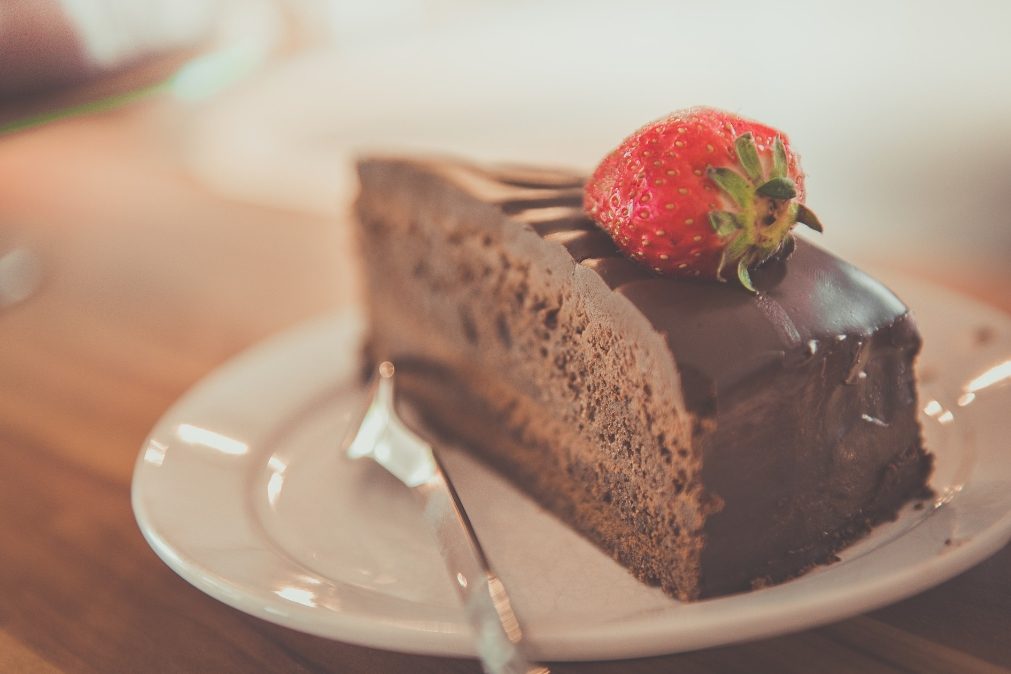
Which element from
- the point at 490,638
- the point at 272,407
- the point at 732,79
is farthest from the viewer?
the point at 732,79

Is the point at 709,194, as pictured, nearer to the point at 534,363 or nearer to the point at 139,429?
the point at 534,363

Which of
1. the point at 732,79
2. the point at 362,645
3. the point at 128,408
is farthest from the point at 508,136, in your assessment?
the point at 362,645

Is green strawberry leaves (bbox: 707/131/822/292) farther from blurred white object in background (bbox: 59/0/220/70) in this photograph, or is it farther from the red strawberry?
blurred white object in background (bbox: 59/0/220/70)

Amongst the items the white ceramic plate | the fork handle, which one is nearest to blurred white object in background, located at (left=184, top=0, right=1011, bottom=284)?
the white ceramic plate

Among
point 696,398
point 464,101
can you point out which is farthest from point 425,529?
point 464,101

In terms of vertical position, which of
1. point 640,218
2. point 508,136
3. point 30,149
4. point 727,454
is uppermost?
point 640,218

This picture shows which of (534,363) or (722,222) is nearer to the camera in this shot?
(722,222)

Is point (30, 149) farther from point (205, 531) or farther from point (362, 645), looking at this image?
point (362, 645)

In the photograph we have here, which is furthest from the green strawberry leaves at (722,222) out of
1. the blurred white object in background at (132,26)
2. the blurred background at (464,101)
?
the blurred white object in background at (132,26)
